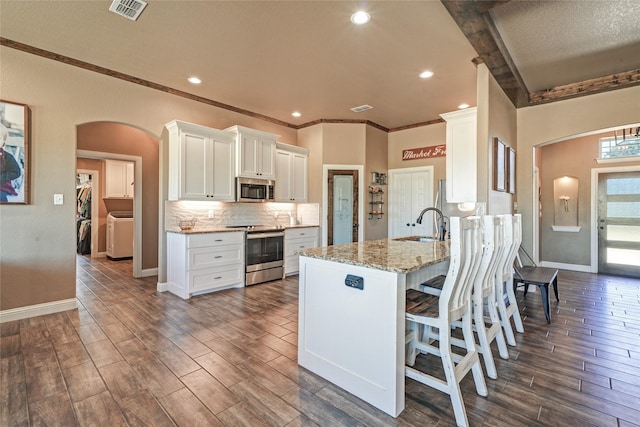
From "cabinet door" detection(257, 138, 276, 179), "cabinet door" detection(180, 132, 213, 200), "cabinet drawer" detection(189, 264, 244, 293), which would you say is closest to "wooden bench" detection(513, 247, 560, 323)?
"cabinet drawer" detection(189, 264, 244, 293)

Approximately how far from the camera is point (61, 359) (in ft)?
7.76

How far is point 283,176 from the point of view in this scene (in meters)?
5.51

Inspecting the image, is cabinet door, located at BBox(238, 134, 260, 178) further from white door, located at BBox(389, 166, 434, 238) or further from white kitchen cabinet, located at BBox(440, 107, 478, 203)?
white door, located at BBox(389, 166, 434, 238)

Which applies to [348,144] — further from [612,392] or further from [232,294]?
[612,392]

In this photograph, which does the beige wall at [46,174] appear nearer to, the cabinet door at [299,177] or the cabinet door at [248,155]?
the cabinet door at [248,155]

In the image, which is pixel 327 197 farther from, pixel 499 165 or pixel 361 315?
pixel 361 315

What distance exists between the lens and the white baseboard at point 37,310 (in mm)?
3154

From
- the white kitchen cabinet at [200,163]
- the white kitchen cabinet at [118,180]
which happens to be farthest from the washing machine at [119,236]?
the white kitchen cabinet at [200,163]

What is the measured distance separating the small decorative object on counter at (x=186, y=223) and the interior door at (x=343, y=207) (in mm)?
2509

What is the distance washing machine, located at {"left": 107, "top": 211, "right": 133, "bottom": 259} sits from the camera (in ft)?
21.8

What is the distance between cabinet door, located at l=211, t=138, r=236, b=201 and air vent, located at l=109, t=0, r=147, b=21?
6.19ft

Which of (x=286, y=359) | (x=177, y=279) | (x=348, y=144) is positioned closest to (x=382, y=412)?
(x=286, y=359)

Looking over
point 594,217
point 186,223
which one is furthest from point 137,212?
point 594,217

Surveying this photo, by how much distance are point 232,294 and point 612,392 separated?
384 cm
